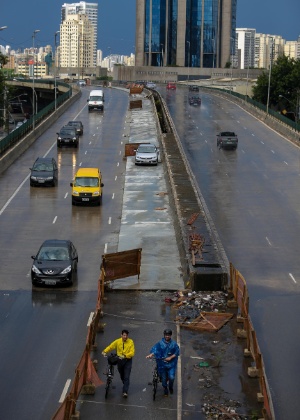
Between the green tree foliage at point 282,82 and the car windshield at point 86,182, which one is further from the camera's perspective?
the green tree foliage at point 282,82

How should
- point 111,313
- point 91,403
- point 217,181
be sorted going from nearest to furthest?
1. point 91,403
2. point 111,313
3. point 217,181

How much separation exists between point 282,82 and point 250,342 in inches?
4559

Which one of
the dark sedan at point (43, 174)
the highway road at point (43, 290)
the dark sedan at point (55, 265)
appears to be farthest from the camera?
the dark sedan at point (43, 174)

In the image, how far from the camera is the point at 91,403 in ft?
57.2

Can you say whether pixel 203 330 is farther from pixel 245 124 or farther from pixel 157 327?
pixel 245 124

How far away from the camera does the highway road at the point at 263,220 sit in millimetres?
22373

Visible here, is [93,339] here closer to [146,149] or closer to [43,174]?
[43,174]

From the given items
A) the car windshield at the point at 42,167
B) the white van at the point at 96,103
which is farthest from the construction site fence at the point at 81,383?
the white van at the point at 96,103

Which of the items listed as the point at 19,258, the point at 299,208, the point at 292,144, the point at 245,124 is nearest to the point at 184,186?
the point at 299,208

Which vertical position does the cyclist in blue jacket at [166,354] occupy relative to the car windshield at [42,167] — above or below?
above

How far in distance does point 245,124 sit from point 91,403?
74452 millimetres

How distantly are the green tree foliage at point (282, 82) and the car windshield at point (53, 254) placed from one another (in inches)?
4061

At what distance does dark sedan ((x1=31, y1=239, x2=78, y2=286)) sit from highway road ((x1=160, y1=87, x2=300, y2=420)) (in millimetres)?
5657

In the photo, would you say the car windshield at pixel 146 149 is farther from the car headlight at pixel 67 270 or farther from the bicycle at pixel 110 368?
the bicycle at pixel 110 368
